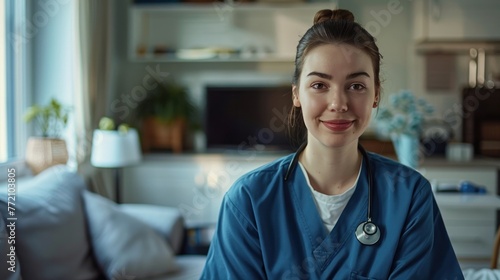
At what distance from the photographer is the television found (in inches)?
160

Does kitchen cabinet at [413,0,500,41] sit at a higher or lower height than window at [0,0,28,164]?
higher

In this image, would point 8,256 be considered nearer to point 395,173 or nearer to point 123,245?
point 123,245

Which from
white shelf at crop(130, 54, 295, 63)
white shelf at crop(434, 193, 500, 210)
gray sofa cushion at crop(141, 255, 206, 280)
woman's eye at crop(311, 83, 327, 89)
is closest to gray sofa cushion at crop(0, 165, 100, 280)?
gray sofa cushion at crop(141, 255, 206, 280)

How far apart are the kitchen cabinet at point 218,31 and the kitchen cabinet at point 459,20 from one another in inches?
25.6

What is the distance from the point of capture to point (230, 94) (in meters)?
4.12

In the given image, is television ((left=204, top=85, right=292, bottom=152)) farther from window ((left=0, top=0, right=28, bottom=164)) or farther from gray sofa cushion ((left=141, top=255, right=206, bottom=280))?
gray sofa cushion ((left=141, top=255, right=206, bottom=280))

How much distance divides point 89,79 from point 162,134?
2.97 ft

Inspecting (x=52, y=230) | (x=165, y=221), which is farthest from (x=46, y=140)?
(x=52, y=230)

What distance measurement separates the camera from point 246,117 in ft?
13.4

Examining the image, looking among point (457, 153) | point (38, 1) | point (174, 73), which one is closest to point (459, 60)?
point (457, 153)

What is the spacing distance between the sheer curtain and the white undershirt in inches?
90.7

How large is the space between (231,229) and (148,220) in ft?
4.52

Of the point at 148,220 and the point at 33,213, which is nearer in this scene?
the point at 33,213

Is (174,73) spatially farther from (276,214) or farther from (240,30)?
(276,214)
